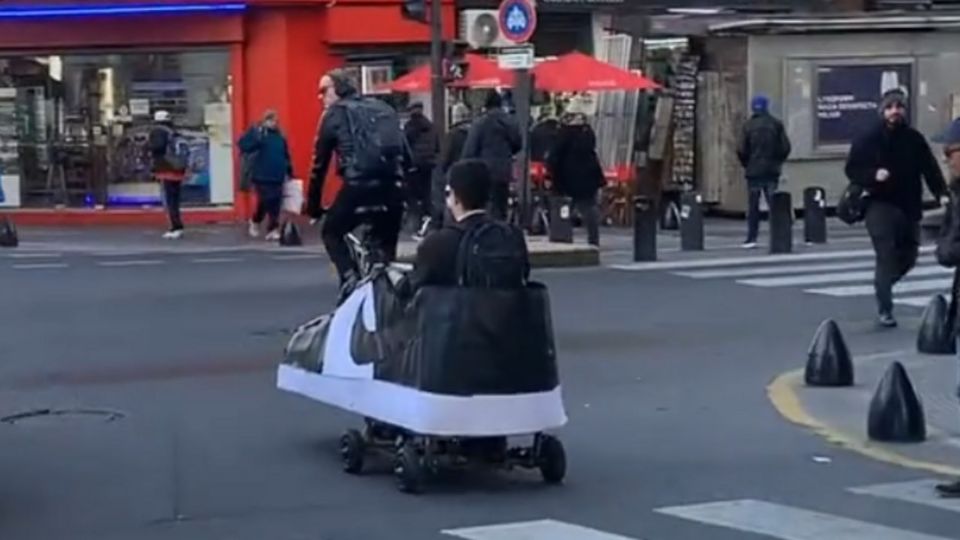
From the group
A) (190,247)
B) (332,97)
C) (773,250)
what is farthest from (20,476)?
(190,247)

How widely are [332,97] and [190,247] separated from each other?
44.0ft

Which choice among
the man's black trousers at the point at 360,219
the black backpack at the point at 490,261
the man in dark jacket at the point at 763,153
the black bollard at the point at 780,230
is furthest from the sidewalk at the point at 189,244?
the black backpack at the point at 490,261

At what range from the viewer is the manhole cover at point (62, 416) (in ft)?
41.4

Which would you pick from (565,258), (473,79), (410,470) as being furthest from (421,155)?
(410,470)

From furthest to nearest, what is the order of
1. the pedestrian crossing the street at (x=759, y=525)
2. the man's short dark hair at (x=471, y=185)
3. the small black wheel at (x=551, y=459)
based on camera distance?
the man's short dark hair at (x=471, y=185) < the small black wheel at (x=551, y=459) < the pedestrian crossing the street at (x=759, y=525)

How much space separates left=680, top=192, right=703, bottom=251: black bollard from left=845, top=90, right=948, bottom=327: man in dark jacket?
29.2ft

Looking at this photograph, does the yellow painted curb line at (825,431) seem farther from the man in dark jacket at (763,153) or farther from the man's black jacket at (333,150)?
the man in dark jacket at (763,153)

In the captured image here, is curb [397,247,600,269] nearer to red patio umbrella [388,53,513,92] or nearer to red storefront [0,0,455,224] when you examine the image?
red patio umbrella [388,53,513,92]

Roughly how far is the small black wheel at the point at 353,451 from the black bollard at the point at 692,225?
15496 millimetres

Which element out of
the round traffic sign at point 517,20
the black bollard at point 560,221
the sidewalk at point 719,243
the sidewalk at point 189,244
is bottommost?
the sidewalk at point 719,243

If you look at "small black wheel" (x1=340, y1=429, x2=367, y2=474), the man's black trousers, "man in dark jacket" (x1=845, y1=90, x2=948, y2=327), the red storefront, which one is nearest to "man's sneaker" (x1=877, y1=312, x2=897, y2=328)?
"man in dark jacket" (x1=845, y1=90, x2=948, y2=327)

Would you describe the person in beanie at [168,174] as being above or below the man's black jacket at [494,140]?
below

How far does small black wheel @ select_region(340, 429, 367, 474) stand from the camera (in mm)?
10672

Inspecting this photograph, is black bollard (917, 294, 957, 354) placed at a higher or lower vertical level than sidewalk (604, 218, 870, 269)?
higher
